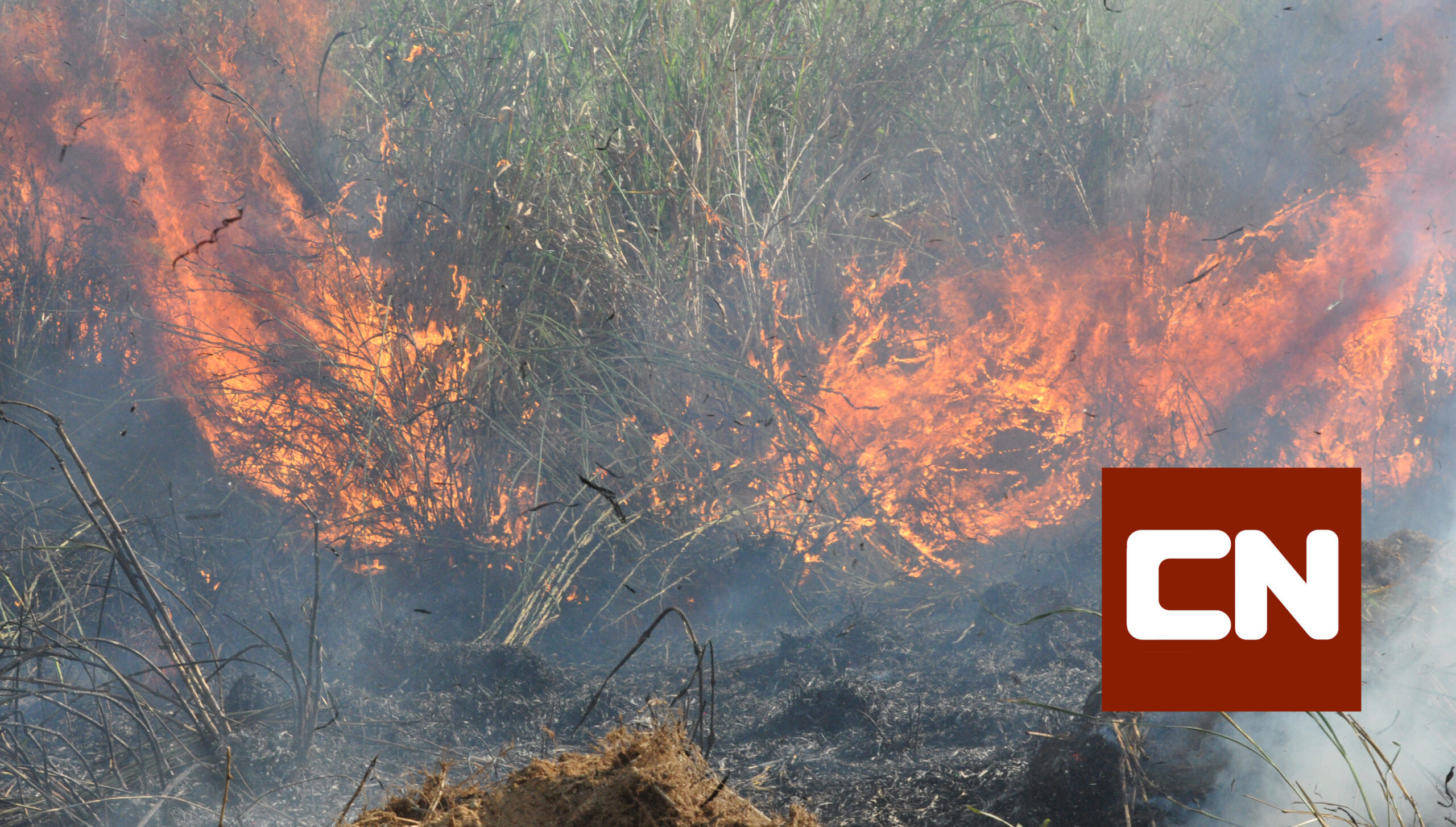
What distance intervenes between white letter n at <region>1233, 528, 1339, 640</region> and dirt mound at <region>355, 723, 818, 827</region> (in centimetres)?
231

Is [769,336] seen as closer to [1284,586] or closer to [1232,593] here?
[1232,593]

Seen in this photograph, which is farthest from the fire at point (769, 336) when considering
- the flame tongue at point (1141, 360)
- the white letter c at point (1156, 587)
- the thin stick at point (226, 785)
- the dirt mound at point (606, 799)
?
the dirt mound at point (606, 799)

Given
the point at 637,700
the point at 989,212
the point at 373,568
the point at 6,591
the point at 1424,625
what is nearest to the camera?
the point at 1424,625

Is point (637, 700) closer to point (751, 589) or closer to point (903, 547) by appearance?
point (751, 589)

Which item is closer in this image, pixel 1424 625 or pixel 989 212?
pixel 1424 625

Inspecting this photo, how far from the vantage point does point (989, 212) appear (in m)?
5.72

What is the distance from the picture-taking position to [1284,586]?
12.4 ft

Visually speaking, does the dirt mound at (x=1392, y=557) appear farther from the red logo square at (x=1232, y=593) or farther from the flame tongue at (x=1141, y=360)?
the flame tongue at (x=1141, y=360)

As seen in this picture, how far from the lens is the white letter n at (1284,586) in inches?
136

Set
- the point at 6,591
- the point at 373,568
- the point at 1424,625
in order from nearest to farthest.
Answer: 1. the point at 1424,625
2. the point at 6,591
3. the point at 373,568

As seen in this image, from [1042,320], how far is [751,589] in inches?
91.9

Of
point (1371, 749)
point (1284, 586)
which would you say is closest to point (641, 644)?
point (1371, 749)

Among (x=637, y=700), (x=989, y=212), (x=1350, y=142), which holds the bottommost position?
(x=637, y=700)

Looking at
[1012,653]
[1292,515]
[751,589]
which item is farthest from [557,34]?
[1292,515]
